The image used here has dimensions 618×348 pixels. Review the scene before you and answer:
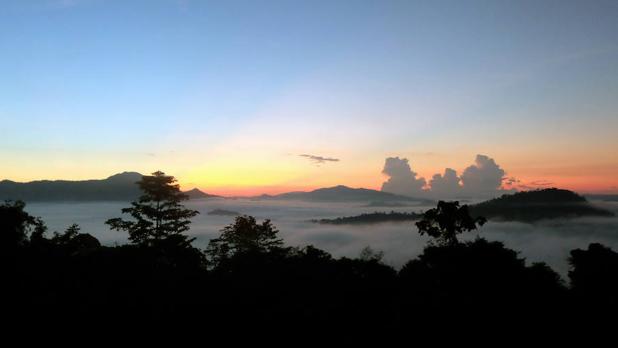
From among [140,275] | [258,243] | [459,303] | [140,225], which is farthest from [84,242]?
[459,303]

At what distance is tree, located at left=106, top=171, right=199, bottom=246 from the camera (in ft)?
134

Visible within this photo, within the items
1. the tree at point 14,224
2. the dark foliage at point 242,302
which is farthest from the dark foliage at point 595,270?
the tree at point 14,224

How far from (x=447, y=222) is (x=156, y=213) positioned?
36.0 meters

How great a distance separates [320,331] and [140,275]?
27.6ft

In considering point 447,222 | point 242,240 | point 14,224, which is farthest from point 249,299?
point 242,240

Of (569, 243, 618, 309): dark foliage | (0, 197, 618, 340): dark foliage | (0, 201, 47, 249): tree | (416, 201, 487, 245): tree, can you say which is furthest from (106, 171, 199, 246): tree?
(569, 243, 618, 309): dark foliage

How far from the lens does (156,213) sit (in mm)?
41844

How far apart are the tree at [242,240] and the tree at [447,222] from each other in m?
22.1

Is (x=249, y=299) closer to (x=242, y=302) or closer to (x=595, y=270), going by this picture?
(x=242, y=302)

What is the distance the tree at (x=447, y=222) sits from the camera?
165ft

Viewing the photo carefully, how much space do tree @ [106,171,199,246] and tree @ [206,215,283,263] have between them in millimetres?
15527

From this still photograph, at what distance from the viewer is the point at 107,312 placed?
41.3ft

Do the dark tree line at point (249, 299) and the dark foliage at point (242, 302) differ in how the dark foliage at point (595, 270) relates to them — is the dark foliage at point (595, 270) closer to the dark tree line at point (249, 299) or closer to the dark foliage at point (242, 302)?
the dark tree line at point (249, 299)

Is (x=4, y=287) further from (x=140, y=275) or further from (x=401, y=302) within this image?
(x=401, y=302)
